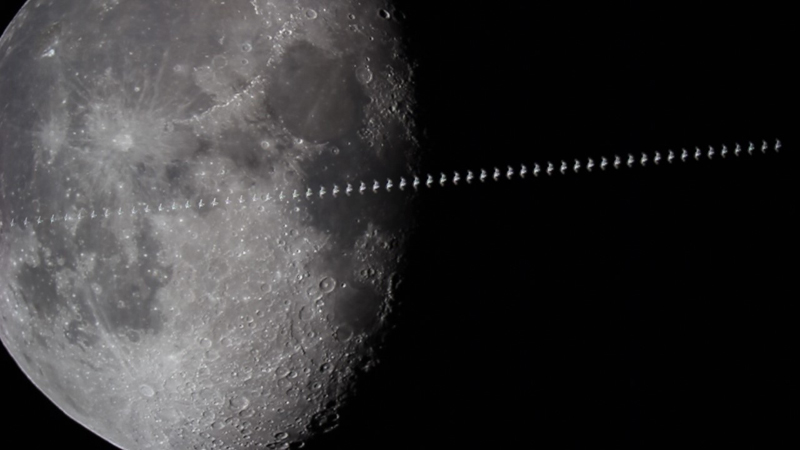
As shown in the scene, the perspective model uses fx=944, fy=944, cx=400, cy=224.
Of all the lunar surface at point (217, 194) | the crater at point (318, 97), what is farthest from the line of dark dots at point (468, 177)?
the crater at point (318, 97)

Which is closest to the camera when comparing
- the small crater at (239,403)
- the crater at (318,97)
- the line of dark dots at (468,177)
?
the line of dark dots at (468,177)

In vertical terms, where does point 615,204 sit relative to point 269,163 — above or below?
below

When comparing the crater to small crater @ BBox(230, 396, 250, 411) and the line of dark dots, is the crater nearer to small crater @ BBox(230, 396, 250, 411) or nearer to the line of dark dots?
the line of dark dots

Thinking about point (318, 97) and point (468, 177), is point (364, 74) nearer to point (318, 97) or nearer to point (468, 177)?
point (318, 97)

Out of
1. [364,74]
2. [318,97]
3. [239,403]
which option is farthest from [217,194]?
[239,403]

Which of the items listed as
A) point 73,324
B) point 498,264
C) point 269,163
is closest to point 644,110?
point 498,264

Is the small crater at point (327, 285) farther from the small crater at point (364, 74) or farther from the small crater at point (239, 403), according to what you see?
the small crater at point (364, 74)

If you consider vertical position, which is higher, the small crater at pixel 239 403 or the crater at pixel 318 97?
the crater at pixel 318 97

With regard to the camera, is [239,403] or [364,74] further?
[239,403]

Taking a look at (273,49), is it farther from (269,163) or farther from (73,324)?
(73,324)
